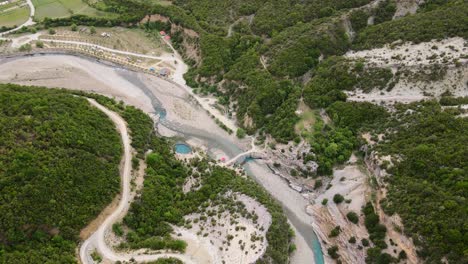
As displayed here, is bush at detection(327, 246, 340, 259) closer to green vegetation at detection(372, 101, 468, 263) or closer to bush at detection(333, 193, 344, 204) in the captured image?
bush at detection(333, 193, 344, 204)

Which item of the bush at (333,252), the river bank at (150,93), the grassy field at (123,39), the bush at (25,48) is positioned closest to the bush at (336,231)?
the bush at (333,252)

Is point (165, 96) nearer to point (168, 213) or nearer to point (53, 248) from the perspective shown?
point (168, 213)

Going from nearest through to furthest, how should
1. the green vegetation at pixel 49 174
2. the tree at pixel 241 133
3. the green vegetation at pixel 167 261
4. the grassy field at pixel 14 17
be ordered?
the green vegetation at pixel 49 174, the green vegetation at pixel 167 261, the tree at pixel 241 133, the grassy field at pixel 14 17

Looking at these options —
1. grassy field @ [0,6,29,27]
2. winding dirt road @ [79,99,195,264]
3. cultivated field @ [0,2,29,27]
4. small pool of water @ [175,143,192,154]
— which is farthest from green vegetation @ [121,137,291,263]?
cultivated field @ [0,2,29,27]

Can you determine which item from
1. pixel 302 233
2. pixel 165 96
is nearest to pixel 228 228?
pixel 302 233

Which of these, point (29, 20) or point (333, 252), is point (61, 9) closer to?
point (29, 20)

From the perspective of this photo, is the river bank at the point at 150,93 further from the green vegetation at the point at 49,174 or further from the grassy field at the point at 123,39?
the green vegetation at the point at 49,174
